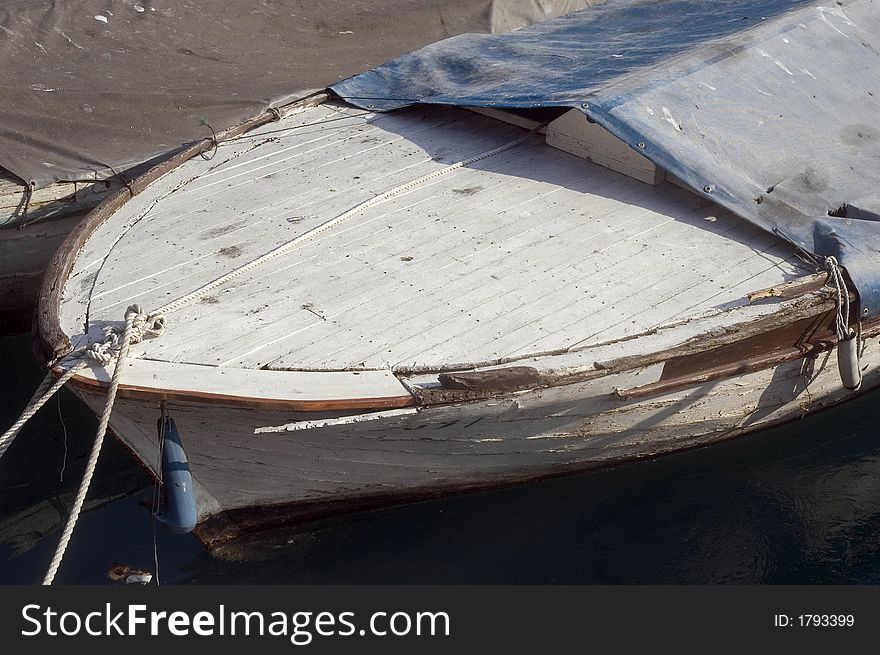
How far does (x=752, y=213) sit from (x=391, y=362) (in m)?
2.66

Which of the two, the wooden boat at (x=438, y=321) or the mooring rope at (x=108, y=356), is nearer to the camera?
the mooring rope at (x=108, y=356)

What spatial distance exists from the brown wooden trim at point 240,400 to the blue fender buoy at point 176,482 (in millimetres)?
279

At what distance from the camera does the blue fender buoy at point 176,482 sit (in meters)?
6.01

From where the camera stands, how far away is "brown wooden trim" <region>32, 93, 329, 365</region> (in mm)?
6074

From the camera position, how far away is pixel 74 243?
23.0 ft

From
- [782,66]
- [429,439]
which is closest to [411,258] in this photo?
[429,439]

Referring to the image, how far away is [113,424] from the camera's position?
6383 mm

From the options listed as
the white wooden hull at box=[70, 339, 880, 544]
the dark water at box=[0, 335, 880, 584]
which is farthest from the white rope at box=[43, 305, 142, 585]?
the dark water at box=[0, 335, 880, 584]

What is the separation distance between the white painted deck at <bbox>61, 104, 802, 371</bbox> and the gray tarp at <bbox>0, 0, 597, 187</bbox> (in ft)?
3.02

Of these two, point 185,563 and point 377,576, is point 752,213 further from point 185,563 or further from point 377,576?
point 185,563

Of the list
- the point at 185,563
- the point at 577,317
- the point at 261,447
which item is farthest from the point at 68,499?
the point at 577,317

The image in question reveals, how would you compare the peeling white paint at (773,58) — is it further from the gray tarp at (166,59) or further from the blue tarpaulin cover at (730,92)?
the gray tarp at (166,59)

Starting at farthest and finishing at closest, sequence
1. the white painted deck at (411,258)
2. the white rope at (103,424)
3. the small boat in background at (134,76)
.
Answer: the small boat in background at (134,76)
the white painted deck at (411,258)
the white rope at (103,424)

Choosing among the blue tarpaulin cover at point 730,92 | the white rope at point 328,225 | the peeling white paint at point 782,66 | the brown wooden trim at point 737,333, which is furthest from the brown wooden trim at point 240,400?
the peeling white paint at point 782,66
